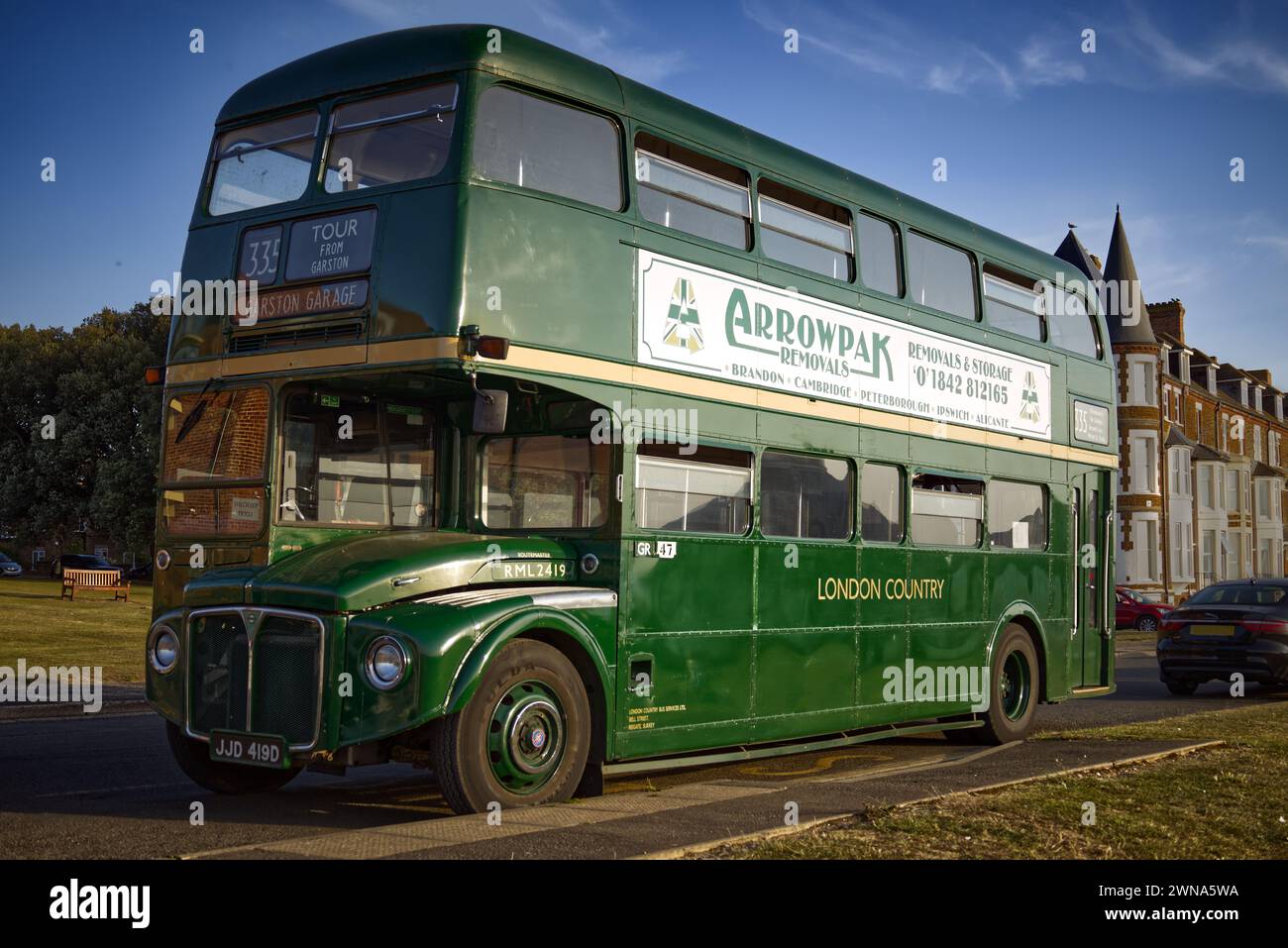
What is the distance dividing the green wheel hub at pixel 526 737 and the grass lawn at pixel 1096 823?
1845mm

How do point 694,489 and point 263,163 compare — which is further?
point 694,489

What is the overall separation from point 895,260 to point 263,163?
18.2ft

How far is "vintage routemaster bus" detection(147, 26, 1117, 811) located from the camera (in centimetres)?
823

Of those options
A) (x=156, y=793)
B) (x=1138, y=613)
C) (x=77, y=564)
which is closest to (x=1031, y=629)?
(x=156, y=793)

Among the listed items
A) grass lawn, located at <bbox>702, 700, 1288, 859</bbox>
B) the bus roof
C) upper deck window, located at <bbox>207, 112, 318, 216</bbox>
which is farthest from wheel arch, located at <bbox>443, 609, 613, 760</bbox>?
the bus roof

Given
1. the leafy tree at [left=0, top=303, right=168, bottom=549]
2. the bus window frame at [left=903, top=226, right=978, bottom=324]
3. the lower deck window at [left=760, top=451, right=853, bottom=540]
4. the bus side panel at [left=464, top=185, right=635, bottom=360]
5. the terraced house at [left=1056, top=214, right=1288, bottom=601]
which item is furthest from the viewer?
the terraced house at [left=1056, top=214, right=1288, bottom=601]

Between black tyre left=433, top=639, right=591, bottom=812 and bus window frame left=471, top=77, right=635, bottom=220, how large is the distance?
277 cm

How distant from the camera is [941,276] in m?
12.9

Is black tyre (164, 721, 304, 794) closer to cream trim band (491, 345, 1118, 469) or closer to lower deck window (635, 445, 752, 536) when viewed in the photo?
lower deck window (635, 445, 752, 536)

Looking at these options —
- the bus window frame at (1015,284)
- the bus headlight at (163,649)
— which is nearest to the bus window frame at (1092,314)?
the bus window frame at (1015,284)

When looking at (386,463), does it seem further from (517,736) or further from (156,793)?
(156,793)

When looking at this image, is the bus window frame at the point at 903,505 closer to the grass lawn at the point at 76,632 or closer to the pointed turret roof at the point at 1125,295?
the grass lawn at the point at 76,632

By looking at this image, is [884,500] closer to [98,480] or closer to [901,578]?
[901,578]

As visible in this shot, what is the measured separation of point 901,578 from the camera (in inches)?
490
